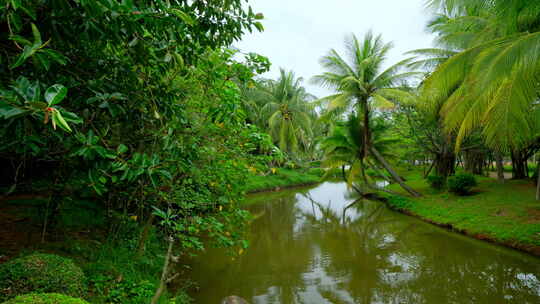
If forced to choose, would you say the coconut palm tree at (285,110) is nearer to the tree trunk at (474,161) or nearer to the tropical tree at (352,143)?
the tropical tree at (352,143)

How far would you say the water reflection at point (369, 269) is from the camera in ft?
13.7

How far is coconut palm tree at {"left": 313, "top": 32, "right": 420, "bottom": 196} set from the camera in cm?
1001

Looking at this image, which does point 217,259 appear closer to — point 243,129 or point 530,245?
point 243,129

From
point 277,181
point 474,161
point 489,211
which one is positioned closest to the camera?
point 489,211

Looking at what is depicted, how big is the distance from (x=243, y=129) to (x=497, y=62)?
12.7 feet

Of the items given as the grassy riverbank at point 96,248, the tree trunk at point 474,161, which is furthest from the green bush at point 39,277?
the tree trunk at point 474,161

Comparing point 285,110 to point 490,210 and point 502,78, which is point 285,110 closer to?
point 490,210

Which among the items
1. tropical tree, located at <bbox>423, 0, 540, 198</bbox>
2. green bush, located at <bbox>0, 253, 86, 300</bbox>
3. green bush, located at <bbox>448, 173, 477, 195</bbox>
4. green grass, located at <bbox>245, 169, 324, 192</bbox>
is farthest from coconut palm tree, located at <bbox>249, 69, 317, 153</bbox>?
green bush, located at <bbox>0, 253, 86, 300</bbox>

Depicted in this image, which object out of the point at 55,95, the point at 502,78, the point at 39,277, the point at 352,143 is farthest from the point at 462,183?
the point at 55,95

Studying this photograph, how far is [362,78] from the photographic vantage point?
1011 centimetres

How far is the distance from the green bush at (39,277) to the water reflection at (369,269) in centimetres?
212

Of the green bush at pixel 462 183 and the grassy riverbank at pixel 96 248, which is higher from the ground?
the green bush at pixel 462 183

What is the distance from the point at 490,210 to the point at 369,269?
5.17 m

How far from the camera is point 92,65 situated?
1765 mm
